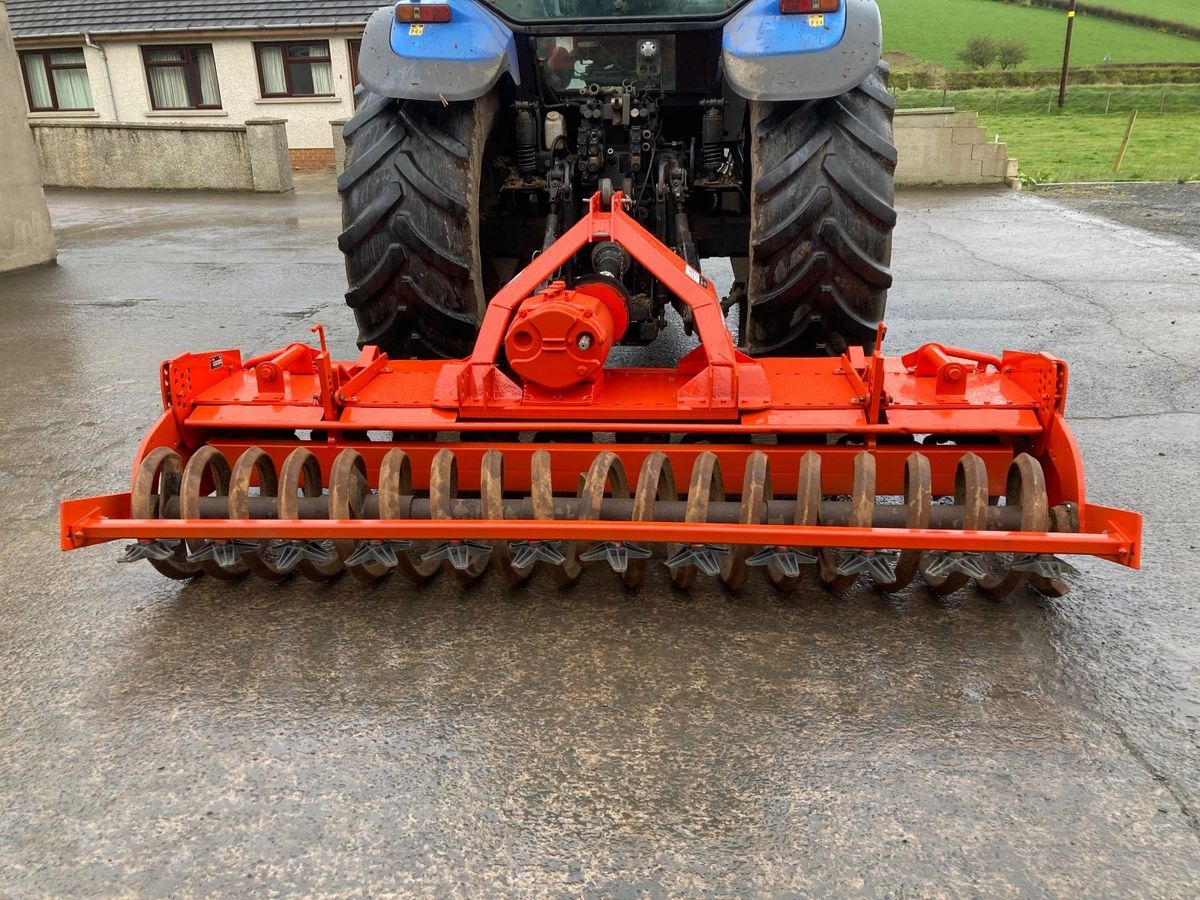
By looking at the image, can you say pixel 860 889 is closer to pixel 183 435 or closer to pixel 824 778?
pixel 824 778

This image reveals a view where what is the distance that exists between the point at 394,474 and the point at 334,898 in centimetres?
119

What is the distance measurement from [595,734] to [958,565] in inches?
42.9

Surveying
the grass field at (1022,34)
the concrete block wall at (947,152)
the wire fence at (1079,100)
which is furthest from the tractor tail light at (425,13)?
the grass field at (1022,34)

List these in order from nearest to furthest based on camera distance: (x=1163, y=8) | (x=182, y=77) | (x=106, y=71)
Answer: (x=182, y=77) → (x=106, y=71) → (x=1163, y=8)

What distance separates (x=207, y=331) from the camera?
6973mm

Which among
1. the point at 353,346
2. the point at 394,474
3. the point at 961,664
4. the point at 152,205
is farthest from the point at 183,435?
the point at 152,205

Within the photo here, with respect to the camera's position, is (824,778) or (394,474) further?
(394,474)

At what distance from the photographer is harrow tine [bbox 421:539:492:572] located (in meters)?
2.80

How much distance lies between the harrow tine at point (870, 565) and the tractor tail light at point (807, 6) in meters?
1.92

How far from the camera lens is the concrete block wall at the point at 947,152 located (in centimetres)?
1501

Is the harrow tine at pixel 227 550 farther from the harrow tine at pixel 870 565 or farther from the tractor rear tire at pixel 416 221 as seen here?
the harrow tine at pixel 870 565

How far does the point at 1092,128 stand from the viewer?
2698 cm

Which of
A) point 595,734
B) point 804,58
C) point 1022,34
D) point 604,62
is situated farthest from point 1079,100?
point 595,734

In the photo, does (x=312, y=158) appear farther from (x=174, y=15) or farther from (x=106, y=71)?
(x=106, y=71)
